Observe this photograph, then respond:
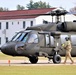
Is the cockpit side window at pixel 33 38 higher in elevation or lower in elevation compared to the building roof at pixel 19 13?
higher

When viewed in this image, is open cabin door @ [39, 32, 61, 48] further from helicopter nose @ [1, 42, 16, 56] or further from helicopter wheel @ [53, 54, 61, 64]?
helicopter nose @ [1, 42, 16, 56]

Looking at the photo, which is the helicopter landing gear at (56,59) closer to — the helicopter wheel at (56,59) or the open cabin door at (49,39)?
the helicopter wheel at (56,59)

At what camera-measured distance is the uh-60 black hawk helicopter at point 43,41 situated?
3262 centimetres

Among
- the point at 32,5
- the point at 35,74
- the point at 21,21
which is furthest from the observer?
the point at 32,5

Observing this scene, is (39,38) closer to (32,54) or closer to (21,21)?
(32,54)

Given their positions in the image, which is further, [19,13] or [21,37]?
[19,13]

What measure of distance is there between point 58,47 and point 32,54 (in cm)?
184

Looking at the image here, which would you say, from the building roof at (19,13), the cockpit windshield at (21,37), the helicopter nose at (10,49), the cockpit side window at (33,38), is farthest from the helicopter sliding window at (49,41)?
the building roof at (19,13)

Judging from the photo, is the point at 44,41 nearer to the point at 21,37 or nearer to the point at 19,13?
the point at 21,37

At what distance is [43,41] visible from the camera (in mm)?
33406

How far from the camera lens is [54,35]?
33625 mm

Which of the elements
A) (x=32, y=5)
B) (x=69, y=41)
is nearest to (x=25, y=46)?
(x=69, y=41)

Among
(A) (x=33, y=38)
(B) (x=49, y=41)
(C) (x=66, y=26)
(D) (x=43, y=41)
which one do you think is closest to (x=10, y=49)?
(A) (x=33, y=38)

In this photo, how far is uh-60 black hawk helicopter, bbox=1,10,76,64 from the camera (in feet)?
107
